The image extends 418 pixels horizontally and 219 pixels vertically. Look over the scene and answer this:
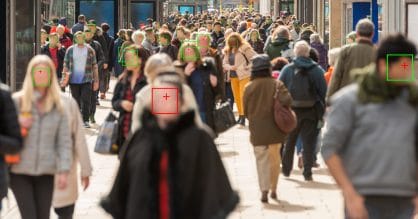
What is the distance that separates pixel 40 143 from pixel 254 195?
535 cm

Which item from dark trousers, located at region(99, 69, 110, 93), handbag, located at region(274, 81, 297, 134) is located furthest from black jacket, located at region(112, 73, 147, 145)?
dark trousers, located at region(99, 69, 110, 93)

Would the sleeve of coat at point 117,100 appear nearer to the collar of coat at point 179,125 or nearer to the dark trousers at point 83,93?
the collar of coat at point 179,125

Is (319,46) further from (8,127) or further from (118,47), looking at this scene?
(8,127)

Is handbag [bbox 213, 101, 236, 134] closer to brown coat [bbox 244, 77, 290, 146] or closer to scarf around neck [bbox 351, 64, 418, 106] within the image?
brown coat [bbox 244, 77, 290, 146]

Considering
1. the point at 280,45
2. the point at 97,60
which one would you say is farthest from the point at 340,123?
the point at 97,60

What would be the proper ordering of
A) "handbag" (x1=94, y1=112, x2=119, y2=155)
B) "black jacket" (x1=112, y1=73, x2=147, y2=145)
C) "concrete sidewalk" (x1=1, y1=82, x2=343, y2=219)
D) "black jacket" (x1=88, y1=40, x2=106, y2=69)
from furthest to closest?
"black jacket" (x1=88, y1=40, x2=106, y2=69)
"concrete sidewalk" (x1=1, y1=82, x2=343, y2=219)
"black jacket" (x1=112, y1=73, x2=147, y2=145)
"handbag" (x1=94, y1=112, x2=119, y2=155)

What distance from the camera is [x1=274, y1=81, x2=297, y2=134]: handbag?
13.3m

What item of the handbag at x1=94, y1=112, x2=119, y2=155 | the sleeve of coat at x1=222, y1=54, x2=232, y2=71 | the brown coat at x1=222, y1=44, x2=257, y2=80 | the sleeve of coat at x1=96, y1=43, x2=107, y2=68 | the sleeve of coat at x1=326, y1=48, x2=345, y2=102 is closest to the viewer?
the handbag at x1=94, y1=112, x2=119, y2=155

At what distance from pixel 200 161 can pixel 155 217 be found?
372 mm

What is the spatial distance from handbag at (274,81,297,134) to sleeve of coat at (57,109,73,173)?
4.65 metres

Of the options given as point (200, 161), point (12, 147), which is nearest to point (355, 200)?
point (200, 161)

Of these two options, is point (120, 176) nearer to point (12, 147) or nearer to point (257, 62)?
point (12, 147)

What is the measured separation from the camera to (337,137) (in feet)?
23.0
